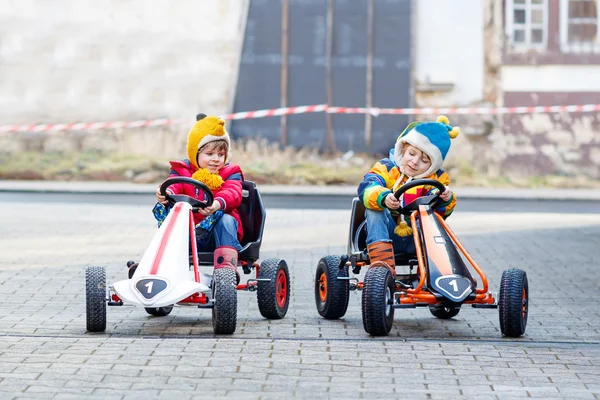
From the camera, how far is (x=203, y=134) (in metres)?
8.32

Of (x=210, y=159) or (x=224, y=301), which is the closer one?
(x=224, y=301)

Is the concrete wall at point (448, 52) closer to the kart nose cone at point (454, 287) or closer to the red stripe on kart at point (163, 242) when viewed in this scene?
the red stripe on kart at point (163, 242)

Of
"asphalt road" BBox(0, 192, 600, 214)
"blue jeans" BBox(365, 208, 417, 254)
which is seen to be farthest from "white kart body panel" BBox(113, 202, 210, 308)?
"asphalt road" BBox(0, 192, 600, 214)

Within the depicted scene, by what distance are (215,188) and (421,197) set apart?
48.3 inches

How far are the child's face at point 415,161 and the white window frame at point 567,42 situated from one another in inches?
685

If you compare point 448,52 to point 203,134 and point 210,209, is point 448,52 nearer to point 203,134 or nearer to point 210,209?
point 203,134

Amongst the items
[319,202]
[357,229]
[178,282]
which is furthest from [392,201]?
[319,202]

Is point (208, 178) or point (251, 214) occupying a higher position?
point (208, 178)

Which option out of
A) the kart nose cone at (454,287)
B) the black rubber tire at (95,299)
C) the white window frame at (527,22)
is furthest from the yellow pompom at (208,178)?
the white window frame at (527,22)

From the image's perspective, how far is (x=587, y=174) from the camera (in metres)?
24.8

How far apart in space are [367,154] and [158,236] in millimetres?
17209

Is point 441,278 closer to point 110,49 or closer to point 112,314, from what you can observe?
point 112,314

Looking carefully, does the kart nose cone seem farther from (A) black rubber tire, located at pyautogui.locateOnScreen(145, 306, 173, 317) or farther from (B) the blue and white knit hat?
(A) black rubber tire, located at pyautogui.locateOnScreen(145, 306, 173, 317)

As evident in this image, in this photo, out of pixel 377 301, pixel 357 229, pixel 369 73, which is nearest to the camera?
pixel 377 301
